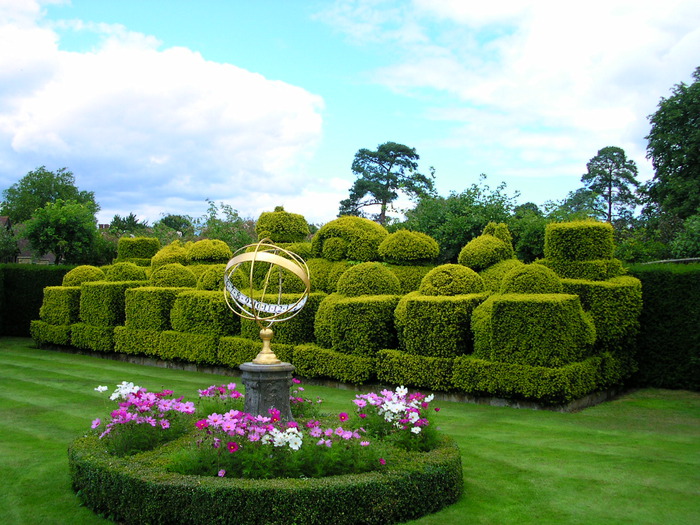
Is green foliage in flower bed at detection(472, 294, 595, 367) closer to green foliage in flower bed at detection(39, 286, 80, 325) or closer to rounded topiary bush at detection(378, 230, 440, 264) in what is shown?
rounded topiary bush at detection(378, 230, 440, 264)

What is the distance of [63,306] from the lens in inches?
784

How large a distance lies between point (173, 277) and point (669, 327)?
1300 cm

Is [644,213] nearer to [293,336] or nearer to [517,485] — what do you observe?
[293,336]

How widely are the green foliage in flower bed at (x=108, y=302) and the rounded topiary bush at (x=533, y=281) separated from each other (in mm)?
12003

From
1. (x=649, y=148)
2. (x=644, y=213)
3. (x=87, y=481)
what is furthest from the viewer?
(x=644, y=213)

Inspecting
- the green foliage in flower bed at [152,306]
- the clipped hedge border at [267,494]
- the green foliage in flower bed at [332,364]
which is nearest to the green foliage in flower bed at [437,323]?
the green foliage in flower bed at [332,364]

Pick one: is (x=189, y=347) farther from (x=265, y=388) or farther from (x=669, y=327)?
(x=669, y=327)

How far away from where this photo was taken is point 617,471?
702 centimetres

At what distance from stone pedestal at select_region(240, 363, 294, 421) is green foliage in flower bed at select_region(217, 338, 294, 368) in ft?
21.4

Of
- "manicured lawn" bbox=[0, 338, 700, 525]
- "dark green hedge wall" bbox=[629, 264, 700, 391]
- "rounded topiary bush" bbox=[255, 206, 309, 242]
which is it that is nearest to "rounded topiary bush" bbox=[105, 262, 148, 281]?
"rounded topiary bush" bbox=[255, 206, 309, 242]

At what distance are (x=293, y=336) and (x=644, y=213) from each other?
26796 millimetres

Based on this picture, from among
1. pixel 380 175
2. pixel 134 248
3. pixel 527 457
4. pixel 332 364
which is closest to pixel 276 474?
pixel 527 457

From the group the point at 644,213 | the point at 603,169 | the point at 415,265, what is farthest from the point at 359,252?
the point at 603,169

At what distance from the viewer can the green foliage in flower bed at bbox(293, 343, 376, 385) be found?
12.4 meters
